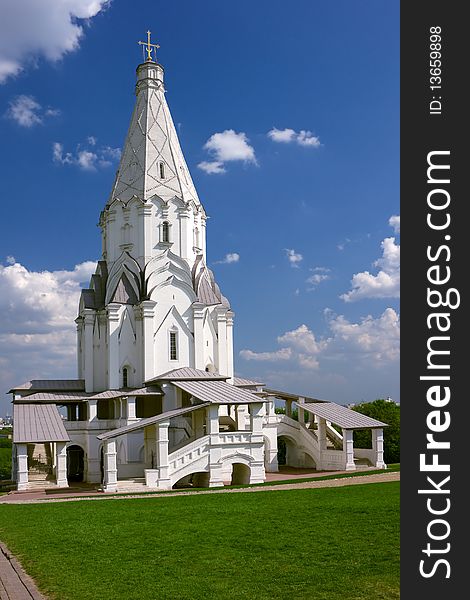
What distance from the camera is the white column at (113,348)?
34.6 m

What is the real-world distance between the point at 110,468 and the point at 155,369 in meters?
8.53

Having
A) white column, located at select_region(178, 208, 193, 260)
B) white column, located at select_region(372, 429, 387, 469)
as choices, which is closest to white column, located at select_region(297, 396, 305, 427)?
white column, located at select_region(372, 429, 387, 469)

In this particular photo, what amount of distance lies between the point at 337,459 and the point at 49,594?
24207 millimetres

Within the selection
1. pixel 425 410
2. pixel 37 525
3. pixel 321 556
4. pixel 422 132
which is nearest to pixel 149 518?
pixel 37 525

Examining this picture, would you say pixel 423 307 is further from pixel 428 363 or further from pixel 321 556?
pixel 321 556

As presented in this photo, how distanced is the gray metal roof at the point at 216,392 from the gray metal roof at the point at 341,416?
5.04 meters

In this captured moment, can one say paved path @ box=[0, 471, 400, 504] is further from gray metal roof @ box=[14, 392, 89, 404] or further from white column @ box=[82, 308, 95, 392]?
white column @ box=[82, 308, 95, 392]

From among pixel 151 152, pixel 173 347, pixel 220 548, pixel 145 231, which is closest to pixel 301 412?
pixel 173 347

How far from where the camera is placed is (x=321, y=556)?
36.5ft

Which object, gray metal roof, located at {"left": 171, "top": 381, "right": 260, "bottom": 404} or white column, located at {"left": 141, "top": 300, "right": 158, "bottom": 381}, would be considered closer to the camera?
gray metal roof, located at {"left": 171, "top": 381, "right": 260, "bottom": 404}

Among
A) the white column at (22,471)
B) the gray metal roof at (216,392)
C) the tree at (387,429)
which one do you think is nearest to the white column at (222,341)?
the gray metal roof at (216,392)

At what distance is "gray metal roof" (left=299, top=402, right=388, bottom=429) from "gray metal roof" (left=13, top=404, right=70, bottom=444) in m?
12.3

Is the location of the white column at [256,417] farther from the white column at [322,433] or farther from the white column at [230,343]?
the white column at [230,343]

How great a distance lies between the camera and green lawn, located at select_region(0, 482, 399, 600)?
9758mm
